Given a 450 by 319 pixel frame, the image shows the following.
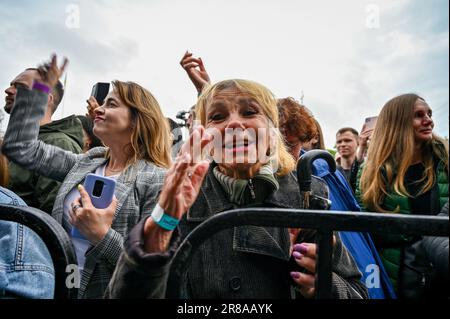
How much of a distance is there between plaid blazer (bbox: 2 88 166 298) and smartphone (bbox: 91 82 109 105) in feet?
0.84

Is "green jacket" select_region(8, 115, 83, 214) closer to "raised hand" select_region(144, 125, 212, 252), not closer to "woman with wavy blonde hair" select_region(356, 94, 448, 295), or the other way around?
"raised hand" select_region(144, 125, 212, 252)

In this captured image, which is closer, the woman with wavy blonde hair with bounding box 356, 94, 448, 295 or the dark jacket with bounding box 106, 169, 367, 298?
the dark jacket with bounding box 106, 169, 367, 298

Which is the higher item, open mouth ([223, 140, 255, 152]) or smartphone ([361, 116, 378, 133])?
smartphone ([361, 116, 378, 133])

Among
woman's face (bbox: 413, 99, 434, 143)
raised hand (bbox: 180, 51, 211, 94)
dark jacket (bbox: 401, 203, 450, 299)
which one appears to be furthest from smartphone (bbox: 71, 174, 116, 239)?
woman's face (bbox: 413, 99, 434, 143)

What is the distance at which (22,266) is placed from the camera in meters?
1.09

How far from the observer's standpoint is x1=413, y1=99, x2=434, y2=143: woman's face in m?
1.74

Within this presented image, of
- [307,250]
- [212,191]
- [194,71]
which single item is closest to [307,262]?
[307,250]

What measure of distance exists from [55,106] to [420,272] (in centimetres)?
209

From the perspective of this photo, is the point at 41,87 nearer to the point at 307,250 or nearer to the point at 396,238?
the point at 307,250

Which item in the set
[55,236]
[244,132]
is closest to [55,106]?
[244,132]

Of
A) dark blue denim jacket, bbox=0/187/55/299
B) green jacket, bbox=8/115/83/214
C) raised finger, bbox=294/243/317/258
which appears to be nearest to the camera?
raised finger, bbox=294/243/317/258

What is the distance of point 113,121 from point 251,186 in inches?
31.6

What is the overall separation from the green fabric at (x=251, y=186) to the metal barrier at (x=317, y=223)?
45cm
